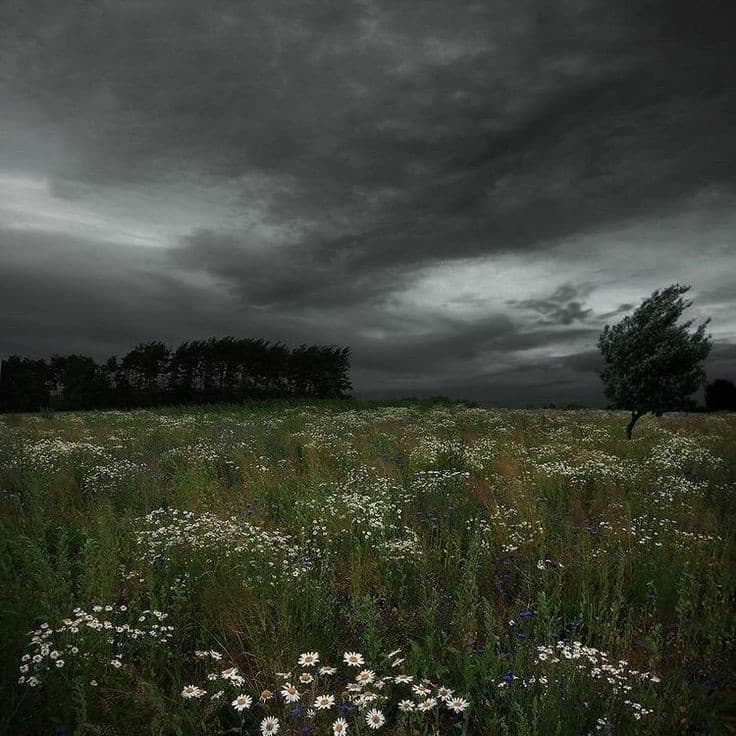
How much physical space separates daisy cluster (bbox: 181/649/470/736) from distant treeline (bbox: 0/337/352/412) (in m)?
60.9

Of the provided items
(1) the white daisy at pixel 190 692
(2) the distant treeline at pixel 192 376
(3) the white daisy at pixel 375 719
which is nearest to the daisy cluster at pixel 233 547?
(1) the white daisy at pixel 190 692

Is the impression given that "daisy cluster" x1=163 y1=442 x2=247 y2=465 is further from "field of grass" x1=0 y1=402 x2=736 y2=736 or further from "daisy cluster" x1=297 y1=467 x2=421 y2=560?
"daisy cluster" x1=297 y1=467 x2=421 y2=560

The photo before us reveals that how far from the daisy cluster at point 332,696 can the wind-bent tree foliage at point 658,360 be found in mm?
15374

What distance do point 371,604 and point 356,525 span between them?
2.56 m

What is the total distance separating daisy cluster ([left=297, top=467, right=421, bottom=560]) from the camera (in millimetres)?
5469

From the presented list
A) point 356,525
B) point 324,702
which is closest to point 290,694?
point 324,702

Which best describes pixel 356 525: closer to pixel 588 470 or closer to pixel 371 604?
pixel 371 604

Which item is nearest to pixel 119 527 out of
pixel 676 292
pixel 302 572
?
pixel 302 572

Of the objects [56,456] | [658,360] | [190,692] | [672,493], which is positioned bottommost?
[190,692]

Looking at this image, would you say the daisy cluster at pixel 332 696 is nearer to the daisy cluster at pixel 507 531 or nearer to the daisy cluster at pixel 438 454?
the daisy cluster at pixel 507 531

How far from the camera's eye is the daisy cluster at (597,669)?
3242 millimetres

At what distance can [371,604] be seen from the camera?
3.67 meters

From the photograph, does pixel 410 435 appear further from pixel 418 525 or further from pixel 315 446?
pixel 418 525

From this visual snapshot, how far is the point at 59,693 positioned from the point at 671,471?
413 inches
